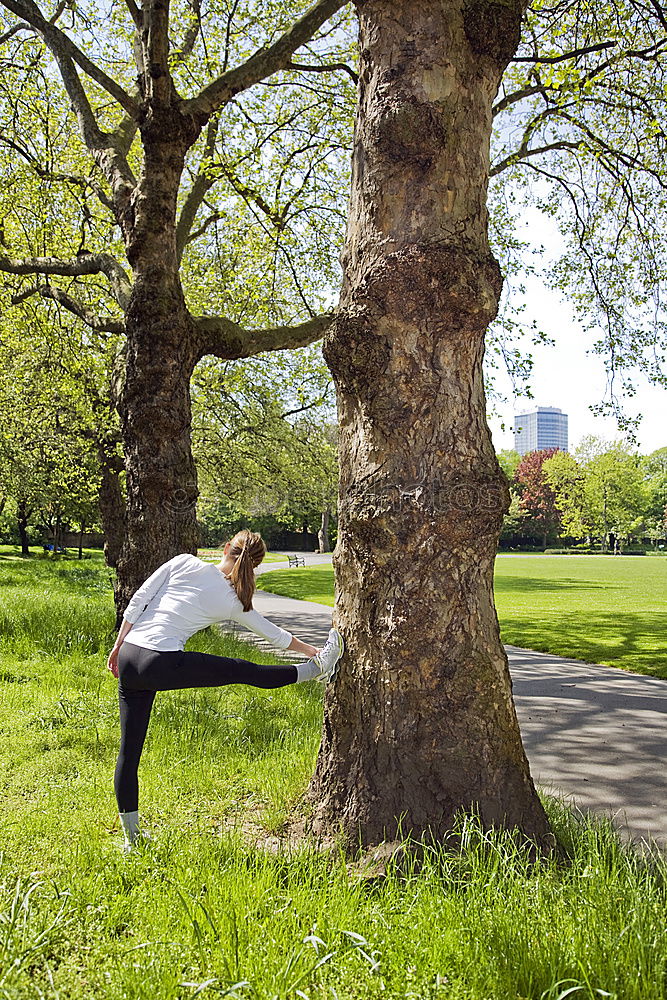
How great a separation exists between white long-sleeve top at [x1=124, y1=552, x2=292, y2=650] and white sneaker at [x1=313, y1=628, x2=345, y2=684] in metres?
0.24

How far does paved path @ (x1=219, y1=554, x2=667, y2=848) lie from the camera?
5043 mm

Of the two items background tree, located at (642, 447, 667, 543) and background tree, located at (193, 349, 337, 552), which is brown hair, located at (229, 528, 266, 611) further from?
background tree, located at (642, 447, 667, 543)

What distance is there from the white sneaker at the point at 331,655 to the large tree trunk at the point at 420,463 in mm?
54

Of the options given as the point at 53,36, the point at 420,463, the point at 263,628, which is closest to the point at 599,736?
the point at 263,628

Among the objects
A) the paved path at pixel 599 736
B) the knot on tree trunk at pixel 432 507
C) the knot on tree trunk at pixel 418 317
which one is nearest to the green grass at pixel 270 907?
the paved path at pixel 599 736

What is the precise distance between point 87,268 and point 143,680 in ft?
29.1

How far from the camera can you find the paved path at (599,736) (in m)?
5.04

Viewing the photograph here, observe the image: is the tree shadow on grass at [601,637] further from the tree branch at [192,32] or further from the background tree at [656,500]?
the background tree at [656,500]

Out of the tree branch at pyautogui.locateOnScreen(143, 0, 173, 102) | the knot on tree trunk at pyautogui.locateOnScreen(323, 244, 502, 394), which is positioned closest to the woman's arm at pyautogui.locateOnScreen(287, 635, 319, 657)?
the knot on tree trunk at pyautogui.locateOnScreen(323, 244, 502, 394)

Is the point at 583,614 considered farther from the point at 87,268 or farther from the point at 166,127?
the point at 166,127

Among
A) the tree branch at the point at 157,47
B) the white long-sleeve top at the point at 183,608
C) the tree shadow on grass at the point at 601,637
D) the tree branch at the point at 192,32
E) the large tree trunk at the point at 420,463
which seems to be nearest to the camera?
the large tree trunk at the point at 420,463

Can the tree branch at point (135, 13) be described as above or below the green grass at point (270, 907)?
above

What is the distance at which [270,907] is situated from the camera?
2.92m

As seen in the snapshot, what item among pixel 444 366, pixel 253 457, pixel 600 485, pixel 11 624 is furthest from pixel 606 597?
pixel 600 485
